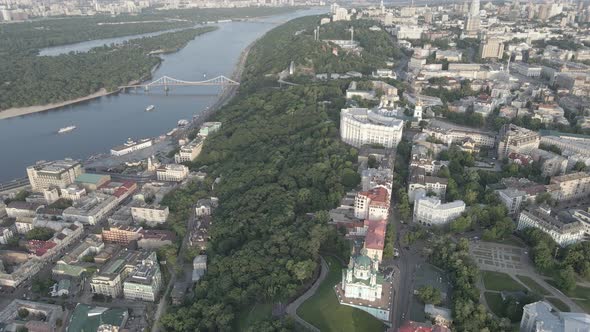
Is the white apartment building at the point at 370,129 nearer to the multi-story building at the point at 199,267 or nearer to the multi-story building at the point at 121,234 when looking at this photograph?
the multi-story building at the point at 199,267

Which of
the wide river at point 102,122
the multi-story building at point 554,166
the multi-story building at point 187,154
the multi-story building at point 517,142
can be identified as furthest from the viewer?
the wide river at point 102,122

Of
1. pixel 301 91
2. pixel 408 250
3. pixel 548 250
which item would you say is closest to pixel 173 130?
pixel 301 91

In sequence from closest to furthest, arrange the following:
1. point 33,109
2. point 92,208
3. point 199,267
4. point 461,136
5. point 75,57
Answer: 1. point 199,267
2. point 92,208
3. point 461,136
4. point 33,109
5. point 75,57

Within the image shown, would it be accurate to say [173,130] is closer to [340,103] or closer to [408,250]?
[340,103]

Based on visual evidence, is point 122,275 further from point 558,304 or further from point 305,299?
point 558,304

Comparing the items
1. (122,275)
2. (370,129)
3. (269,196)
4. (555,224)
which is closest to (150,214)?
(122,275)

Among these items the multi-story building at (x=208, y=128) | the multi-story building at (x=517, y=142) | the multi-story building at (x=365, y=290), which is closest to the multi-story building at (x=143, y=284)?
the multi-story building at (x=365, y=290)
